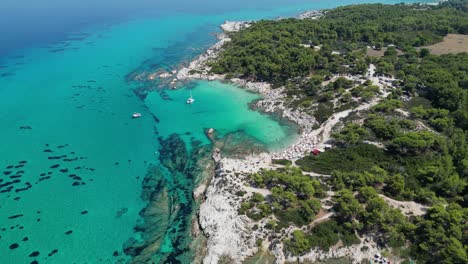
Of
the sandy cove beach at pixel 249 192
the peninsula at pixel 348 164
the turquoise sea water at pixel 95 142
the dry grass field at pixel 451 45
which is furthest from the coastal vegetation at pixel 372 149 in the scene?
the turquoise sea water at pixel 95 142

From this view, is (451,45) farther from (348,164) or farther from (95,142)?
(95,142)

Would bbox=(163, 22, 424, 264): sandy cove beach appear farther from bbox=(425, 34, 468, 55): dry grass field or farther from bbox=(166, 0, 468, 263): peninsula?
bbox=(425, 34, 468, 55): dry grass field

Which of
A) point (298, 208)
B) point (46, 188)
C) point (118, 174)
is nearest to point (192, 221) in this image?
point (298, 208)

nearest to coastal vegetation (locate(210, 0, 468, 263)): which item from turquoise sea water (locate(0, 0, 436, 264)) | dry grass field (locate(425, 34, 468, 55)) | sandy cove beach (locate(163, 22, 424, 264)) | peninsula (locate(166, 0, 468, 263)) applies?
peninsula (locate(166, 0, 468, 263))

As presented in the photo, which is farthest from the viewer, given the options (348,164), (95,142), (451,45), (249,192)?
(451,45)

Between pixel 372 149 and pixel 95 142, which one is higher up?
pixel 372 149

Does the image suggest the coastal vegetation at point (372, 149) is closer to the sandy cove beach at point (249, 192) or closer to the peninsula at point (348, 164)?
the peninsula at point (348, 164)

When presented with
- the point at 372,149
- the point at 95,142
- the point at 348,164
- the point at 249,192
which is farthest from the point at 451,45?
the point at 95,142
